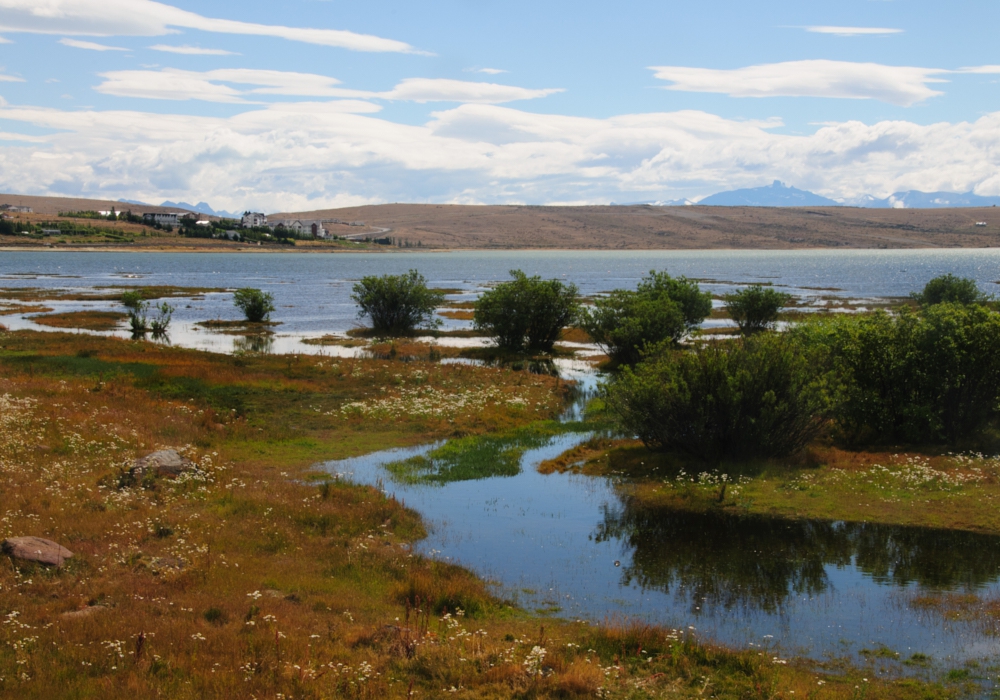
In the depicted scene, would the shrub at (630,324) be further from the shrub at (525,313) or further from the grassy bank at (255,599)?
the grassy bank at (255,599)

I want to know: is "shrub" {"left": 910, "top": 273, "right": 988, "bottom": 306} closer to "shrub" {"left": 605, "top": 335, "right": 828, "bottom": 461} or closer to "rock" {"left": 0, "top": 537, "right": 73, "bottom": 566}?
→ "shrub" {"left": 605, "top": 335, "right": 828, "bottom": 461}

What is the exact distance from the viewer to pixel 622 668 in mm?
11477

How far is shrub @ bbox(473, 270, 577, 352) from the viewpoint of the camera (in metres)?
47.5

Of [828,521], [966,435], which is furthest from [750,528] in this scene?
[966,435]

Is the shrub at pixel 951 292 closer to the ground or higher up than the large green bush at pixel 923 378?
higher up

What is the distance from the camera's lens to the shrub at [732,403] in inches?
895

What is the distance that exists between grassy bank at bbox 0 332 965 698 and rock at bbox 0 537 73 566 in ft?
0.72

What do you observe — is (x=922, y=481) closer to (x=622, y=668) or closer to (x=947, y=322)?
(x=947, y=322)

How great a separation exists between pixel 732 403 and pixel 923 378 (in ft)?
21.9

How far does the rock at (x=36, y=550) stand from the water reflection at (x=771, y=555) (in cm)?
1021

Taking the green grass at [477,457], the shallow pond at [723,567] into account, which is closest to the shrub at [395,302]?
the green grass at [477,457]

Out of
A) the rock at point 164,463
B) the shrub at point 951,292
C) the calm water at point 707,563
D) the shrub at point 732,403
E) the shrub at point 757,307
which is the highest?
the shrub at point 951,292

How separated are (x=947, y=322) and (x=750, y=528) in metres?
11.3

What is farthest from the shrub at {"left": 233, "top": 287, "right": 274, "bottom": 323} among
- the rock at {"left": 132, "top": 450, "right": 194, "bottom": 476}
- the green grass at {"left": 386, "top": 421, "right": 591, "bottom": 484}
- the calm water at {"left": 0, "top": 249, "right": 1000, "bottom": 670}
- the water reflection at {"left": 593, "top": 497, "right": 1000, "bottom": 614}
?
the water reflection at {"left": 593, "top": 497, "right": 1000, "bottom": 614}
